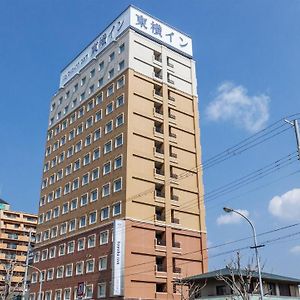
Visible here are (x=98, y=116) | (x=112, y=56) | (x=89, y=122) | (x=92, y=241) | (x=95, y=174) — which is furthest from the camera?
(x=89, y=122)

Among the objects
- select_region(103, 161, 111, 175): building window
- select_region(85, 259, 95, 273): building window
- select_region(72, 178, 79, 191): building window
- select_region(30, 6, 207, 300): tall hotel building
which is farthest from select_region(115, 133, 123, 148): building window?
select_region(85, 259, 95, 273): building window

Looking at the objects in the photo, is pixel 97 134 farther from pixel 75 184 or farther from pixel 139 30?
pixel 139 30

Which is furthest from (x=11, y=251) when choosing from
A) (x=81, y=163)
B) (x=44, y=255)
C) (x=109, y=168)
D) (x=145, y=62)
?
(x=145, y=62)

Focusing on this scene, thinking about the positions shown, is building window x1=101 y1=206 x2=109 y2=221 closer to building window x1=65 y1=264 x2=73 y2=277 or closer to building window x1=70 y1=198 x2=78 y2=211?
building window x1=70 y1=198 x2=78 y2=211

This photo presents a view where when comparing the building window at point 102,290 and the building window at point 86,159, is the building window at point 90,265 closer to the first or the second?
the building window at point 102,290

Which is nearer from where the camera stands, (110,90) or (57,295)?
(57,295)

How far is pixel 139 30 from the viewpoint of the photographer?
221 ft

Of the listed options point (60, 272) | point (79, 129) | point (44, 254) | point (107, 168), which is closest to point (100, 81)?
point (79, 129)

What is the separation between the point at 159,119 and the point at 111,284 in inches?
991

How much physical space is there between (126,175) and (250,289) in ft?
71.9

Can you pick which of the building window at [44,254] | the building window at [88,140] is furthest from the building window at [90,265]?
the building window at [88,140]

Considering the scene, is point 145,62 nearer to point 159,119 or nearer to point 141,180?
point 159,119

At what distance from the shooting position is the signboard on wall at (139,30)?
67.9m

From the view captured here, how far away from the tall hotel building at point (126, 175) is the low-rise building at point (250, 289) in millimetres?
9559
